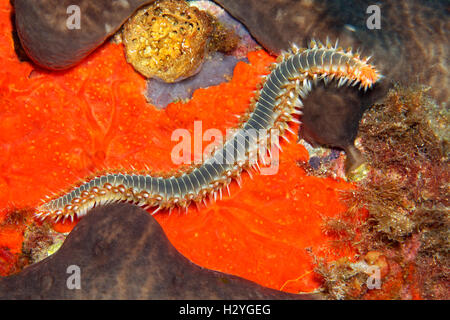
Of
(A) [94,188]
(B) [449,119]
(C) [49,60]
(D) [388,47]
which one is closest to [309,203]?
(B) [449,119]

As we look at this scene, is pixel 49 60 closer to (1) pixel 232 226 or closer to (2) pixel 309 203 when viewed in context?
(1) pixel 232 226
